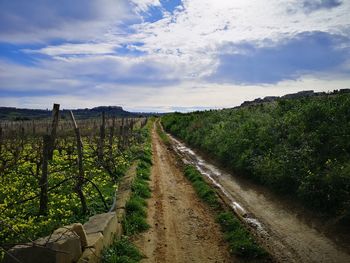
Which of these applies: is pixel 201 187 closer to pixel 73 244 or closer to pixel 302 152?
pixel 302 152

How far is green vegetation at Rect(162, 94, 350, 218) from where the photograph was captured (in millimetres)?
9734

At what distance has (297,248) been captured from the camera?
→ 25.3ft

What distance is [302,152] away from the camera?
12.4m

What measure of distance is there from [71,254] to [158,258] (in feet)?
7.49

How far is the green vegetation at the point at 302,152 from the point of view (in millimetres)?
9734

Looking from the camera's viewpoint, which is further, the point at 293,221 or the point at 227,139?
the point at 227,139

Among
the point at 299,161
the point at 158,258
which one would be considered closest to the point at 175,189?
the point at 299,161

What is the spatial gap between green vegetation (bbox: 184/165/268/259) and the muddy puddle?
1.10ft

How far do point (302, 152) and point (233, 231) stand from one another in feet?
16.8

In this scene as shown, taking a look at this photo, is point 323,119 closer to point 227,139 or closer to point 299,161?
point 299,161

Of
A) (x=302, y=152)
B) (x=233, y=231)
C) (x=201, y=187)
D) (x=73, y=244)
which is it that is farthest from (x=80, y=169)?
(x=302, y=152)

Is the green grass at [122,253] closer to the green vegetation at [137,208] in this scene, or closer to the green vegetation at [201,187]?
the green vegetation at [137,208]

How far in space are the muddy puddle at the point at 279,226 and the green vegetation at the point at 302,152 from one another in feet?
2.27

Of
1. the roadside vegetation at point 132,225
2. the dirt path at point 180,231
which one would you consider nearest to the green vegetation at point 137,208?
the roadside vegetation at point 132,225
